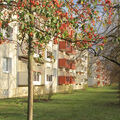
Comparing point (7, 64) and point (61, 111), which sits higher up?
point (7, 64)

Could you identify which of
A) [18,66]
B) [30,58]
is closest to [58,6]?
[30,58]

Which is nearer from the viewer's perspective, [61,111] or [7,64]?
[61,111]

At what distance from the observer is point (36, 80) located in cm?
3378

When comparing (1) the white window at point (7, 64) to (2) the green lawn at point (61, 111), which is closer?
(2) the green lawn at point (61, 111)

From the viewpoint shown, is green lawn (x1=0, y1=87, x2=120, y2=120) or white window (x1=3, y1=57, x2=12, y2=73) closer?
green lawn (x1=0, y1=87, x2=120, y2=120)

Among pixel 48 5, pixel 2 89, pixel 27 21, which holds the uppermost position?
pixel 48 5

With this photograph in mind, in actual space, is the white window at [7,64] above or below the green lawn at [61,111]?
above

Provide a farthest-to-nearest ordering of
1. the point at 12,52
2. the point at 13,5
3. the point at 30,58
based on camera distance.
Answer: the point at 12,52
the point at 30,58
the point at 13,5

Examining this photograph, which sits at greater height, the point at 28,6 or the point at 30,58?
the point at 28,6

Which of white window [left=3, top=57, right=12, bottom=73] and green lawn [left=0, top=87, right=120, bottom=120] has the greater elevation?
white window [left=3, top=57, right=12, bottom=73]

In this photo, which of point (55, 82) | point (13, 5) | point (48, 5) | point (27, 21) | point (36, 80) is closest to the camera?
point (27, 21)

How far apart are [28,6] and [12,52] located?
68.2 feet

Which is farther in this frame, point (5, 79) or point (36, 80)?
point (36, 80)

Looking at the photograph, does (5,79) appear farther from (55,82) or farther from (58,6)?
(58,6)
